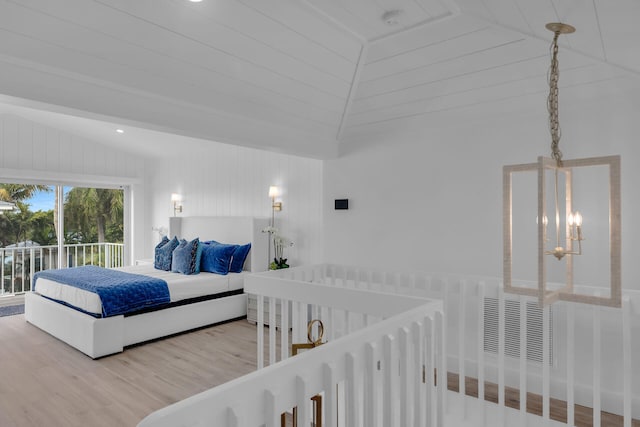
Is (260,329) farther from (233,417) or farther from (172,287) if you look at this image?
(172,287)

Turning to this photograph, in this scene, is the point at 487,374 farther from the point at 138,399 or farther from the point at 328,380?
the point at 138,399

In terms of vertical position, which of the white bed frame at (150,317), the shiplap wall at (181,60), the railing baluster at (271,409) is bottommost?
the white bed frame at (150,317)

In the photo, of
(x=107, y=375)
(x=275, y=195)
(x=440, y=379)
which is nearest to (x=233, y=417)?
(x=440, y=379)

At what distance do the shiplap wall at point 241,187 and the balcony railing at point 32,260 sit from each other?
982 millimetres

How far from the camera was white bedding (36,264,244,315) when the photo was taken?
4.11 m

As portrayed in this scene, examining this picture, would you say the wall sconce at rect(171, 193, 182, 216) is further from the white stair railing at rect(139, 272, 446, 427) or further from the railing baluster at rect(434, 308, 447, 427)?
the railing baluster at rect(434, 308, 447, 427)

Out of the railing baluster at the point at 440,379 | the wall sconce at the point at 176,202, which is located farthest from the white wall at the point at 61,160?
the railing baluster at the point at 440,379

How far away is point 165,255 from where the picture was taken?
5785 millimetres

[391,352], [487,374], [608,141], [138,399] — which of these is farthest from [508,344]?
[138,399]

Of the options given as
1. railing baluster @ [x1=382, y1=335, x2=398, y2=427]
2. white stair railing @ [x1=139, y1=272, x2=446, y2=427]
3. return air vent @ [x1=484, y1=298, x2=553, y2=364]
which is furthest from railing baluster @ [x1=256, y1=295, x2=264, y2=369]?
return air vent @ [x1=484, y1=298, x2=553, y2=364]

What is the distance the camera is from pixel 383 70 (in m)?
3.15

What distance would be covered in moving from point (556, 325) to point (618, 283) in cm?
161

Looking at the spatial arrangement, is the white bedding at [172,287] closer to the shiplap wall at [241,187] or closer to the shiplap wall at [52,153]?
the shiplap wall at [241,187]

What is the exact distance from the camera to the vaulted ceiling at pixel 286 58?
202 centimetres
